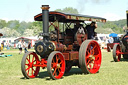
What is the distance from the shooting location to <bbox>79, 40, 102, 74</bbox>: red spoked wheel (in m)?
9.41

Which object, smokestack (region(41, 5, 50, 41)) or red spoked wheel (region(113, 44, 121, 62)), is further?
red spoked wheel (region(113, 44, 121, 62))

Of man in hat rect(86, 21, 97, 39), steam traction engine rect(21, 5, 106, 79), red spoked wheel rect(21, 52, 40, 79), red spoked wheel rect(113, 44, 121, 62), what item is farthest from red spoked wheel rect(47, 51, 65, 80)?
red spoked wheel rect(113, 44, 121, 62)

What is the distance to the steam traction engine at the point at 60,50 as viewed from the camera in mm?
8914

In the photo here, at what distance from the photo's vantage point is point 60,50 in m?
9.49

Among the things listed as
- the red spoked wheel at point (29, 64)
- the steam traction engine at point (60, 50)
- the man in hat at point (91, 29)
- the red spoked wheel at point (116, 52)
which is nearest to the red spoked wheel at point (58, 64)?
the steam traction engine at point (60, 50)

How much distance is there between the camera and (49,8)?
9.20m

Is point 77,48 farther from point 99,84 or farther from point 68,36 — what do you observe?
point 99,84

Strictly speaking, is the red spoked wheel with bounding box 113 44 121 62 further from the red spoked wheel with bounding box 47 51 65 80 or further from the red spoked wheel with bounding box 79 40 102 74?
the red spoked wheel with bounding box 47 51 65 80

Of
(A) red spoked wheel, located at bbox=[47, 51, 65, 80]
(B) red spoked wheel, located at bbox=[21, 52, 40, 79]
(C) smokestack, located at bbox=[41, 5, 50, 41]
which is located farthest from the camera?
(C) smokestack, located at bbox=[41, 5, 50, 41]

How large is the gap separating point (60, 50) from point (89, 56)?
1.13 m

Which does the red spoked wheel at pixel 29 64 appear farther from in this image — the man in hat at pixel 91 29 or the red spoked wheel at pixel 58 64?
the man in hat at pixel 91 29

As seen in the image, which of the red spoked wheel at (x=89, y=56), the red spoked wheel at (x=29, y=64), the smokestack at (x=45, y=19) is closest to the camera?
the red spoked wheel at (x=29, y=64)

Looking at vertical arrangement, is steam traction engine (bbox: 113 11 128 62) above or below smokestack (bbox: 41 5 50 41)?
below

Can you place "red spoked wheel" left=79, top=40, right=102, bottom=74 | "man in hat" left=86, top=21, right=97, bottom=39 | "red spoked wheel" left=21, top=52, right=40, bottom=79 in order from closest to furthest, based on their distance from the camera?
"red spoked wheel" left=21, top=52, right=40, bottom=79, "red spoked wheel" left=79, top=40, right=102, bottom=74, "man in hat" left=86, top=21, right=97, bottom=39
